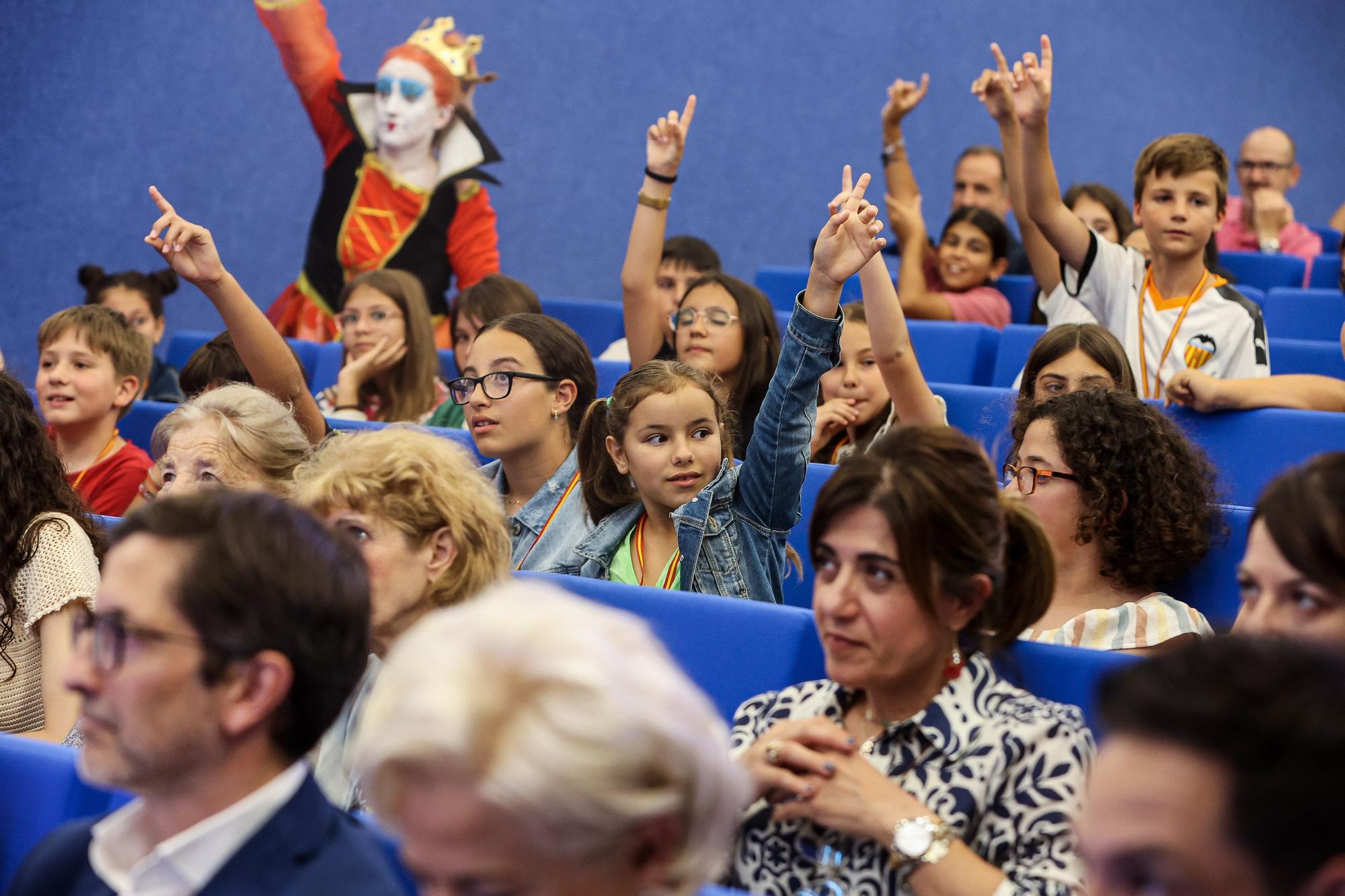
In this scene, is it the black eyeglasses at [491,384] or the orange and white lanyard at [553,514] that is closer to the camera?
the orange and white lanyard at [553,514]

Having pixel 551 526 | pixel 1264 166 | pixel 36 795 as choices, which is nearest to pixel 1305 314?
pixel 1264 166

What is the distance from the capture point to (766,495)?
223 cm

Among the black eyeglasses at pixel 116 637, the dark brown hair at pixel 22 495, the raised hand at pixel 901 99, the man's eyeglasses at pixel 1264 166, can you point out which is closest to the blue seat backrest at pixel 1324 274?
the man's eyeglasses at pixel 1264 166

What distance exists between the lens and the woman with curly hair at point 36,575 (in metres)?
2.04

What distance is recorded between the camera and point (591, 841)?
86 cm

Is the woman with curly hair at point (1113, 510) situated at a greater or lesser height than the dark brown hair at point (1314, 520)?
lesser

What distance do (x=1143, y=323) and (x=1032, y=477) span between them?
1331 millimetres

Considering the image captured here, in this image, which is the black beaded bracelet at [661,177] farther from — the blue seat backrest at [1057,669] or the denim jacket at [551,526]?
the blue seat backrest at [1057,669]

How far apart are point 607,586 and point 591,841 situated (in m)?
1.03

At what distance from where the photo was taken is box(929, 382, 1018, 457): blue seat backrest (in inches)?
118

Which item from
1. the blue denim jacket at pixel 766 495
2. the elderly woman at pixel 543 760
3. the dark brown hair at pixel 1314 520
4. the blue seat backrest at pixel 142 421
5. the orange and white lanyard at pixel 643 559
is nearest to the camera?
the elderly woman at pixel 543 760

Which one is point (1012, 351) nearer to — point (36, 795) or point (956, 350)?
point (956, 350)

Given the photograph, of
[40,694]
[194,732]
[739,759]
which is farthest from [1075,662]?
[40,694]

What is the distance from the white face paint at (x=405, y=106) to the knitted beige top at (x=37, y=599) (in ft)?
11.8
